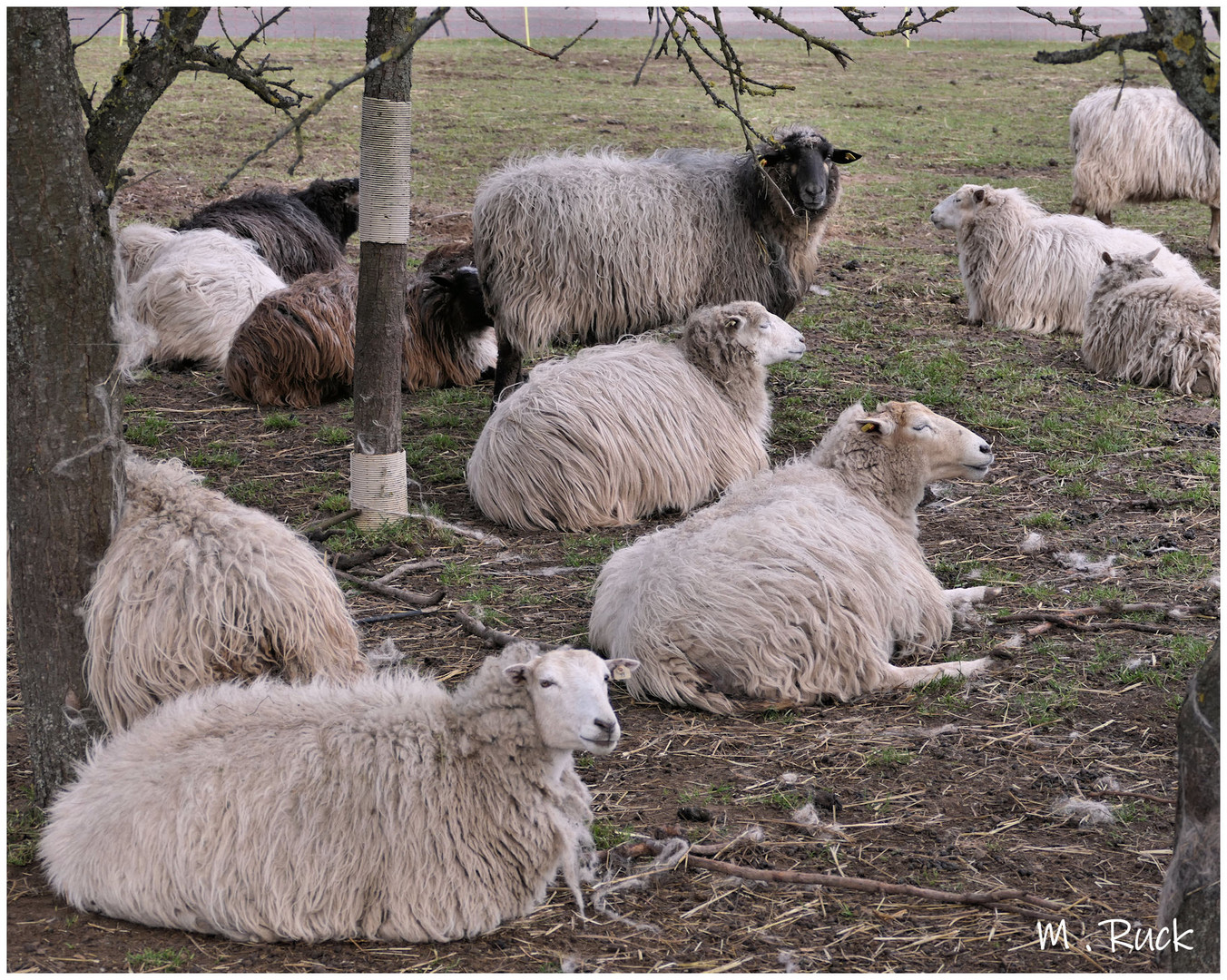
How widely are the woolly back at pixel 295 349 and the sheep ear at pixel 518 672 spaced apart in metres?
5.34

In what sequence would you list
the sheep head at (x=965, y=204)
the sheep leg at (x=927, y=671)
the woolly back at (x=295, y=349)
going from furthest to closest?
the sheep head at (x=965, y=204) → the woolly back at (x=295, y=349) → the sheep leg at (x=927, y=671)

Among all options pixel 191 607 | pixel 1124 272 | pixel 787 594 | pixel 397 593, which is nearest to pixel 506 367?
pixel 397 593

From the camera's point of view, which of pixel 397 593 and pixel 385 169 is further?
pixel 385 169

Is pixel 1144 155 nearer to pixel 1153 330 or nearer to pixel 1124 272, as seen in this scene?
pixel 1124 272

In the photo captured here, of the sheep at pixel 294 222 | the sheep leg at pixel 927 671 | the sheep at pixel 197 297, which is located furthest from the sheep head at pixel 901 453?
the sheep at pixel 294 222

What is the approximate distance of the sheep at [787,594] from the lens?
464 cm

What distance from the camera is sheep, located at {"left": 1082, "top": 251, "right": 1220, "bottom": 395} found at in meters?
8.51

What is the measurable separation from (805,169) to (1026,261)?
10.1 feet

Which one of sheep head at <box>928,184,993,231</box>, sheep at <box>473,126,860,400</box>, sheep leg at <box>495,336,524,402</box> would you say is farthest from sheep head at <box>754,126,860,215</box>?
sheep head at <box>928,184,993,231</box>

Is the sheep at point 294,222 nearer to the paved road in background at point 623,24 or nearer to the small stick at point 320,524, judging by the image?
the small stick at point 320,524

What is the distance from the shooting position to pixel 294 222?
33.8ft

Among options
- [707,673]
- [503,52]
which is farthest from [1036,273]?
[503,52]

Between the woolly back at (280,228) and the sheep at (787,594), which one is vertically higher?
the woolly back at (280,228)

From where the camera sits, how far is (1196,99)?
261cm
